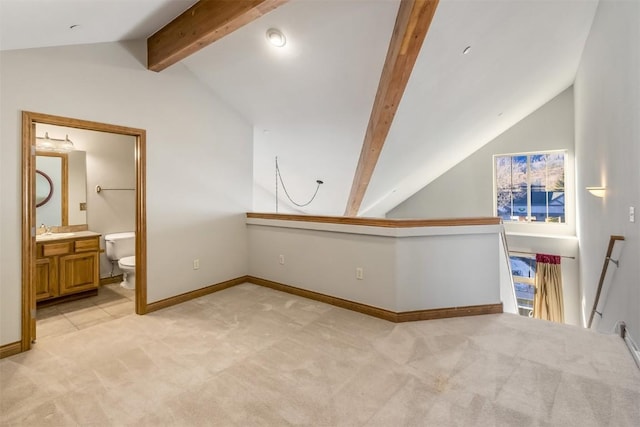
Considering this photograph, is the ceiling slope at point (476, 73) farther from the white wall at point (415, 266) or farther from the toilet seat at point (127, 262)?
the toilet seat at point (127, 262)

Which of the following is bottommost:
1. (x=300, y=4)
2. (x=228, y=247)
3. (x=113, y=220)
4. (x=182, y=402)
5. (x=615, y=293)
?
(x=182, y=402)

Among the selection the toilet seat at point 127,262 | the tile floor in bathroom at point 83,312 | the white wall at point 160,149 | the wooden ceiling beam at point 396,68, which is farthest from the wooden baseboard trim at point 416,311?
the toilet seat at point 127,262

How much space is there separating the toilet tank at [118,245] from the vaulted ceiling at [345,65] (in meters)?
2.09

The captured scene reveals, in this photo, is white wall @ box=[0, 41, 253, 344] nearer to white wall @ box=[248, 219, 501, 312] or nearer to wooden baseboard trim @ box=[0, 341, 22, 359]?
wooden baseboard trim @ box=[0, 341, 22, 359]

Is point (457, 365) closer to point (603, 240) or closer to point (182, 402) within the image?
point (182, 402)

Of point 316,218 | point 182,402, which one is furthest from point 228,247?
point 182,402

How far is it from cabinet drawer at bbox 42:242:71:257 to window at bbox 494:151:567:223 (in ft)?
25.5

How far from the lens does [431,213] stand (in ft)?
25.7

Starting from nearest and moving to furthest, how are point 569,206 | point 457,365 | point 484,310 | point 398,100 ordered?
point 457,365, point 398,100, point 484,310, point 569,206

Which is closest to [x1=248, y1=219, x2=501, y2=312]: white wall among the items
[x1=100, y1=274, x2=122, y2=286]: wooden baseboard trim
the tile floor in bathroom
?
the tile floor in bathroom

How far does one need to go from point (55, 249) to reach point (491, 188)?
7790 mm

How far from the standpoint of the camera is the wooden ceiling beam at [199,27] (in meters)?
2.13

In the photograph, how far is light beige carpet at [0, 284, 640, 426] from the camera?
1718mm

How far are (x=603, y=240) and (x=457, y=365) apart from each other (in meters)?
2.92
